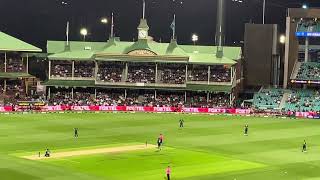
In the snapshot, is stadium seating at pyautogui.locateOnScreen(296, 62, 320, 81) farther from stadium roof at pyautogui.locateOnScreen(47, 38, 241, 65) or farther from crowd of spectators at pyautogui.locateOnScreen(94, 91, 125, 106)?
crowd of spectators at pyautogui.locateOnScreen(94, 91, 125, 106)

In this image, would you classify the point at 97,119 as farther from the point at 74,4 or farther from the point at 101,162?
the point at 74,4

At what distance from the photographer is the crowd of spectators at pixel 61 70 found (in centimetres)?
11335

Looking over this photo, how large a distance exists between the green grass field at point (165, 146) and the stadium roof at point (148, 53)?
17379 millimetres

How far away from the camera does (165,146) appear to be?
202 feet

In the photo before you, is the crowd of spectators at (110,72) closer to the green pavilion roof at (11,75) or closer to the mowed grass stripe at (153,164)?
the green pavilion roof at (11,75)

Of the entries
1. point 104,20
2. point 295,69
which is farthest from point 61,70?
point 295,69

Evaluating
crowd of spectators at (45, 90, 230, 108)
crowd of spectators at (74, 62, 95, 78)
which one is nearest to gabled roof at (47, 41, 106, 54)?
crowd of spectators at (74, 62, 95, 78)

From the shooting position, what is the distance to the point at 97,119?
8788 centimetres

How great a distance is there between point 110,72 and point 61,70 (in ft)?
31.6

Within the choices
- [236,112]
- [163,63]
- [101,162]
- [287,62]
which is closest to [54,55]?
[163,63]

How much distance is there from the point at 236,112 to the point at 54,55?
37.0 meters

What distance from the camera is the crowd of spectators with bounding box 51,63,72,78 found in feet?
372

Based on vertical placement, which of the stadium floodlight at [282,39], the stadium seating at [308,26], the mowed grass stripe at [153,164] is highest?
the stadium seating at [308,26]

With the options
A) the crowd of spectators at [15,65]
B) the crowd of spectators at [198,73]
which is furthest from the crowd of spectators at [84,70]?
the crowd of spectators at [198,73]
